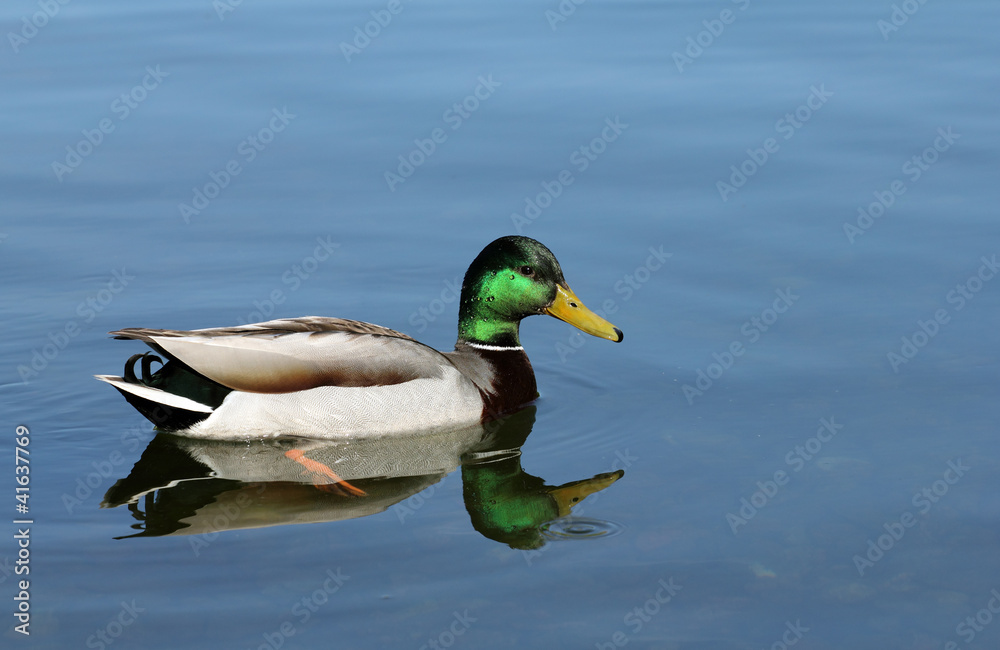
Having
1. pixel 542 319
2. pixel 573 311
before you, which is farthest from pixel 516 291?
pixel 542 319

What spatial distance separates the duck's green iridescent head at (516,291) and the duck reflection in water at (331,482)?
2.32ft

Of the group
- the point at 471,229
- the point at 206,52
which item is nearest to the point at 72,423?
the point at 471,229

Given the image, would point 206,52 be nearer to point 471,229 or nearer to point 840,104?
point 471,229

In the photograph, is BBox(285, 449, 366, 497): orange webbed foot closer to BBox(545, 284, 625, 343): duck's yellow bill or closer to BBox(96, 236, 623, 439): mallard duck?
BBox(96, 236, 623, 439): mallard duck

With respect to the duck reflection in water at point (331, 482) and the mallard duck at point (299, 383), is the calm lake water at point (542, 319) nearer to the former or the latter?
the duck reflection in water at point (331, 482)

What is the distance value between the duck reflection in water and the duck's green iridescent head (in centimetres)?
71

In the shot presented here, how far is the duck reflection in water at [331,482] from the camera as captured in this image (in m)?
6.24

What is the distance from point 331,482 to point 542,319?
2760mm

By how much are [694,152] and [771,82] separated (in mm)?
1747

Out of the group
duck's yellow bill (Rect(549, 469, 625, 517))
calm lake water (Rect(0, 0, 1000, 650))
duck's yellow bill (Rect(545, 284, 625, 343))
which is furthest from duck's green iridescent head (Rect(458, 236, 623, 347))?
duck's yellow bill (Rect(549, 469, 625, 517))

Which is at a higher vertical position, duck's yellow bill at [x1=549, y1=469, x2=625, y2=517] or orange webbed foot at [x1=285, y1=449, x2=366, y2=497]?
orange webbed foot at [x1=285, y1=449, x2=366, y2=497]

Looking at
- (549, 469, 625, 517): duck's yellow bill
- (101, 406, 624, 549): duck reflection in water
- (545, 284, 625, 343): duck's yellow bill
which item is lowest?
(549, 469, 625, 517): duck's yellow bill

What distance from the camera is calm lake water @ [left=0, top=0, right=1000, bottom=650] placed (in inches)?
217

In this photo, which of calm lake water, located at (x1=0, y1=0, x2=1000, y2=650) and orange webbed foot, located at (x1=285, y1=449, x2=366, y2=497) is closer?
calm lake water, located at (x1=0, y1=0, x2=1000, y2=650)
